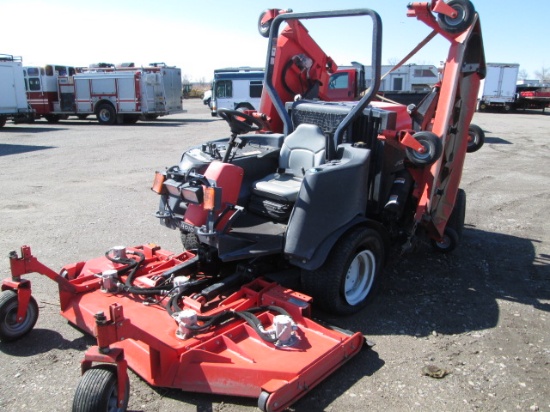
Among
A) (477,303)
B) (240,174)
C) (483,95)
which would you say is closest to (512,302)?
(477,303)

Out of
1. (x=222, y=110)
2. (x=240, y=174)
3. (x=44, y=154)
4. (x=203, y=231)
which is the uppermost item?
(x=222, y=110)

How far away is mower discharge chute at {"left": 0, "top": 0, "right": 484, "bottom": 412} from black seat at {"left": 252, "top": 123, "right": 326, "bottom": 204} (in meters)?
0.01

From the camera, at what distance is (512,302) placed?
4.48 meters

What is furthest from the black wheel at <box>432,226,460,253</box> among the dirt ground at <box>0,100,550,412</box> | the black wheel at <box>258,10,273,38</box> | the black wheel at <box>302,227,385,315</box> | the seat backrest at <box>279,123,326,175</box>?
the black wheel at <box>258,10,273,38</box>

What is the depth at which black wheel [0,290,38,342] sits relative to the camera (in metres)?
3.48

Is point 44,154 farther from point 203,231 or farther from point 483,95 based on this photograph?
point 483,95

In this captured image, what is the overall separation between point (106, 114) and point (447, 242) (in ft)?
66.9

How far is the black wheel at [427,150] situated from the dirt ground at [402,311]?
126 cm

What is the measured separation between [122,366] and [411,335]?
88.2 inches

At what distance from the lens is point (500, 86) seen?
3170 cm

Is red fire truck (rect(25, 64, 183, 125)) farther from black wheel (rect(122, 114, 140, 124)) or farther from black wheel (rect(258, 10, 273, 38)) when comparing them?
black wheel (rect(258, 10, 273, 38))

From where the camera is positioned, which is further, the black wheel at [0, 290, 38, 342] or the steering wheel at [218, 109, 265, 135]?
the steering wheel at [218, 109, 265, 135]

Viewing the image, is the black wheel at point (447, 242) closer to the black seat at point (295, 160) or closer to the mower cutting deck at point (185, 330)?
the black seat at point (295, 160)

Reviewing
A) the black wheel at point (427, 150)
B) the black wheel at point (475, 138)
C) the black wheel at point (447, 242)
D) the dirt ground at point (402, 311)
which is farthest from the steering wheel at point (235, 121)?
the black wheel at point (475, 138)
